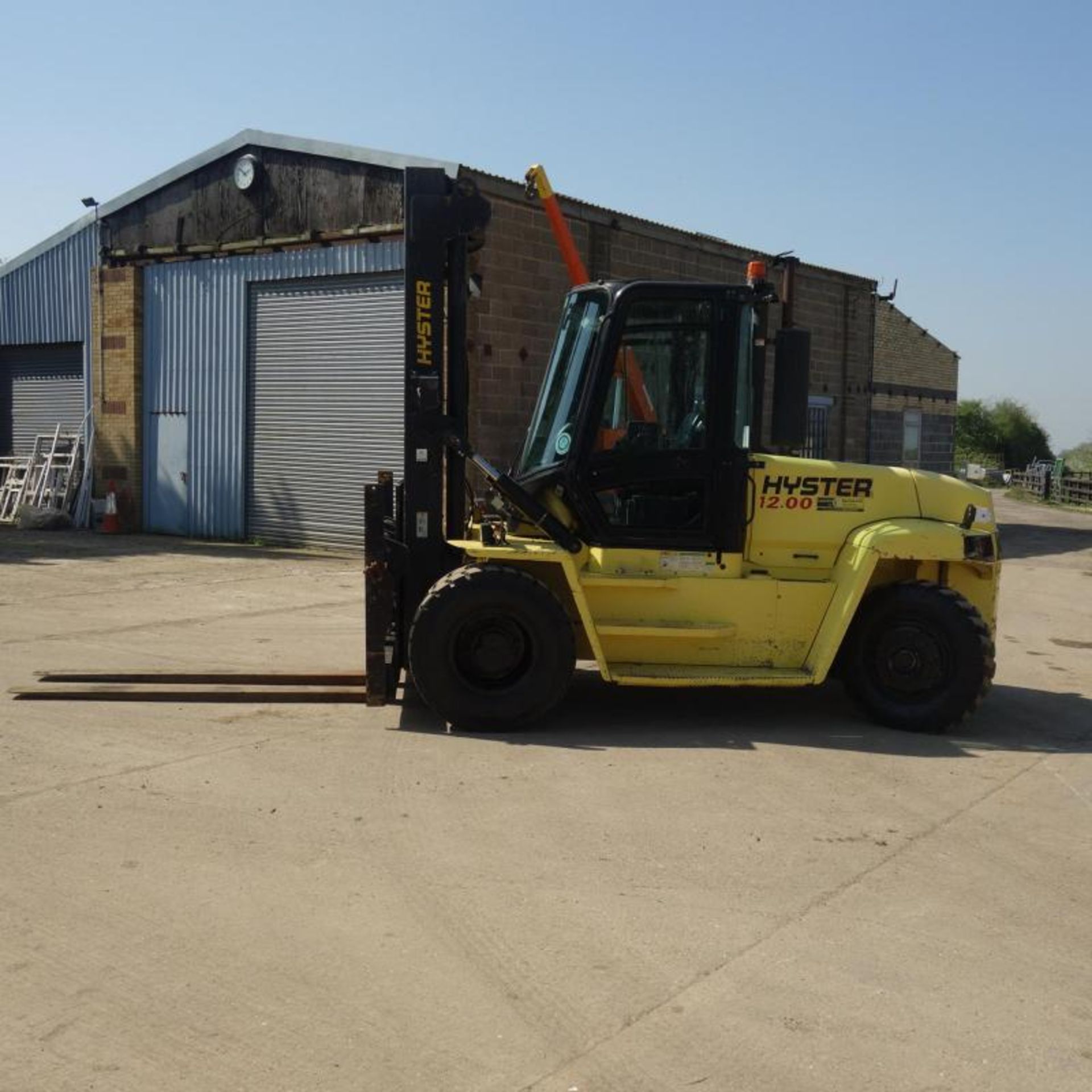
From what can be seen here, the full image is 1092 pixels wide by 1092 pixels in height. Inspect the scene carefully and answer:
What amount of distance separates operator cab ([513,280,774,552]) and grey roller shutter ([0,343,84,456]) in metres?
18.6

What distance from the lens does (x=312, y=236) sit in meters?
19.4

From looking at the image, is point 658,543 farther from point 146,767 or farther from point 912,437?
point 912,437

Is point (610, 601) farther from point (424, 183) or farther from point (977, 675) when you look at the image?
point (424, 183)

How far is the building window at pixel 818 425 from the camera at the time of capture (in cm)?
2722

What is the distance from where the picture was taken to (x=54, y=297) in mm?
23781

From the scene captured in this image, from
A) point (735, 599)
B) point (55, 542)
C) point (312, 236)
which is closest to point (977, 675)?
point (735, 599)

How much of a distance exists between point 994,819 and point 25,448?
2296 centimetres

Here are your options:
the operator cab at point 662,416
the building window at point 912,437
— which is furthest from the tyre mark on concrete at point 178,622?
the building window at point 912,437

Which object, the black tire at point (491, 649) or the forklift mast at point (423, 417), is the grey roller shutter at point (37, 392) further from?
the black tire at point (491, 649)

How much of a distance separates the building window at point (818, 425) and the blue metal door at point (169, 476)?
13.4 meters

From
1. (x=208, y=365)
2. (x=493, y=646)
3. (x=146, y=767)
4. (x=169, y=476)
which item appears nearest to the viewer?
(x=146, y=767)

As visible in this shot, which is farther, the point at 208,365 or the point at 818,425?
the point at 818,425

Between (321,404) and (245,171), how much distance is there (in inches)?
161

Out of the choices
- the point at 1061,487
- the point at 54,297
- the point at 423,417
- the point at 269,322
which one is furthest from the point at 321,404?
the point at 1061,487
